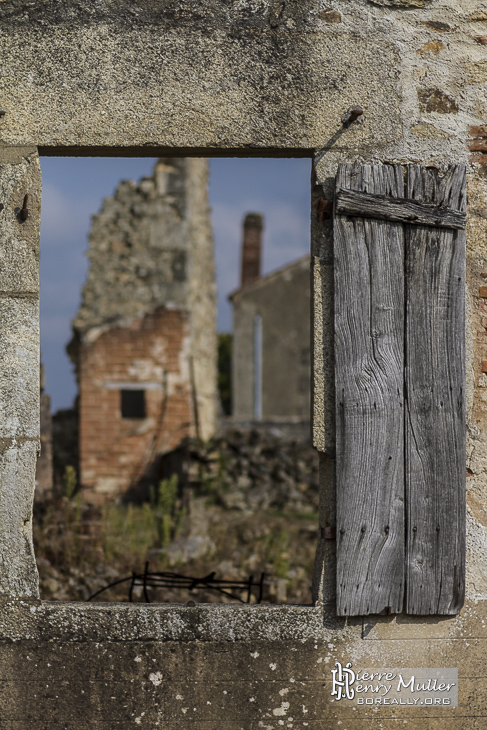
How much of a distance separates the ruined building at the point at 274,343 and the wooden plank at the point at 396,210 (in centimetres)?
1749

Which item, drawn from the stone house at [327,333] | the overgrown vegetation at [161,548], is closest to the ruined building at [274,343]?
the overgrown vegetation at [161,548]

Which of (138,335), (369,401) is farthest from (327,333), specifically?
(138,335)

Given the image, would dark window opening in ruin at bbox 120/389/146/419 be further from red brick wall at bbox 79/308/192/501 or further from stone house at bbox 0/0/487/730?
stone house at bbox 0/0/487/730

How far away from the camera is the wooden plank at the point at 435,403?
2688 mm

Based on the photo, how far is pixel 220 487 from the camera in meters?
9.35

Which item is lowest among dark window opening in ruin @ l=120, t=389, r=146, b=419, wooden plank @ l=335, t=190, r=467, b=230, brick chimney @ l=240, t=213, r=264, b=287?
dark window opening in ruin @ l=120, t=389, r=146, b=419

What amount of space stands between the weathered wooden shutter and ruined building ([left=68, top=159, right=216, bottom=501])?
22.5 feet

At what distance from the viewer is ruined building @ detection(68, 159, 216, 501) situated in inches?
376

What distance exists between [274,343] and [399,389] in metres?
19.0

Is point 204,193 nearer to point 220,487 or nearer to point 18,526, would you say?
point 220,487

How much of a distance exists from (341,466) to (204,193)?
351 inches

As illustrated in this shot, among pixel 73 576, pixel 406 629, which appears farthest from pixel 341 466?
pixel 73 576

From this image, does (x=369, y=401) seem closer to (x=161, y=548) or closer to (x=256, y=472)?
(x=161, y=548)


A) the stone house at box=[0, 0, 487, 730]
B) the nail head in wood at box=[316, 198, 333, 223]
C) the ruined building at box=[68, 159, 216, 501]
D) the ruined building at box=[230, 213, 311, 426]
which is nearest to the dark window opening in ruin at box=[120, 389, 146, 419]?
the ruined building at box=[68, 159, 216, 501]
